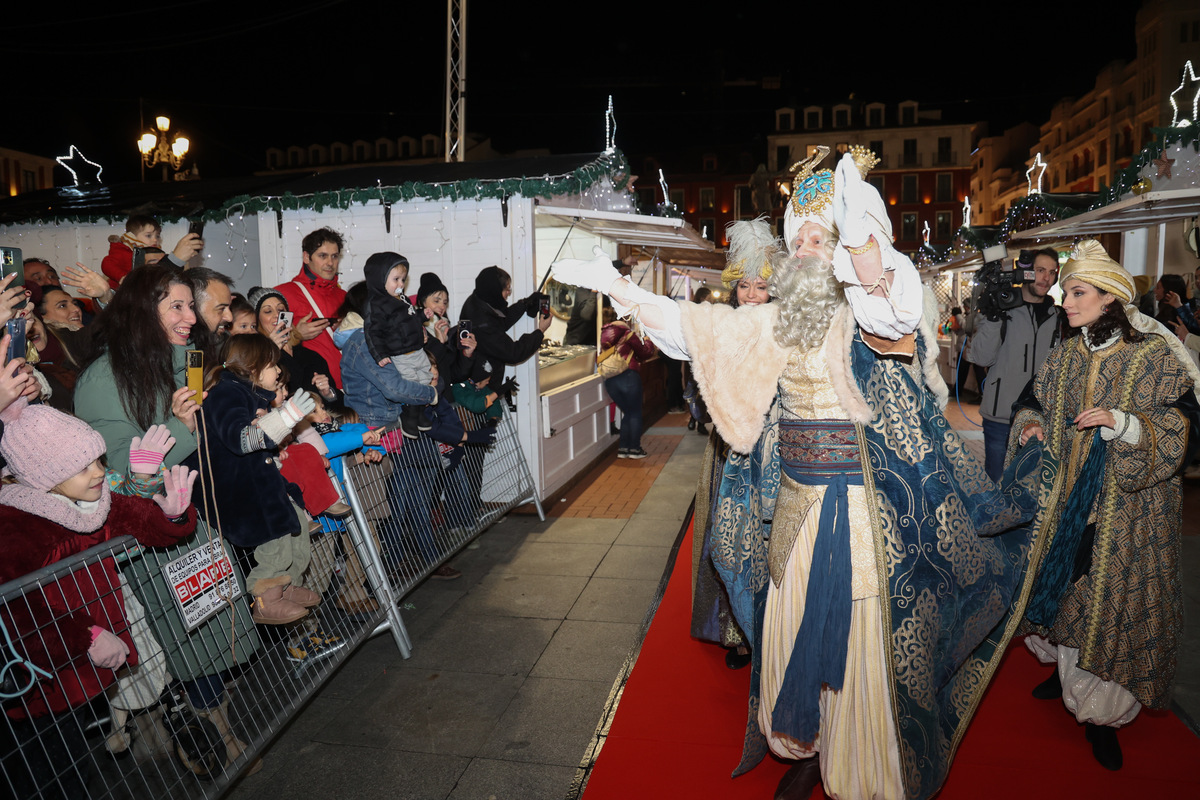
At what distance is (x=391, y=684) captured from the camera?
3.74m

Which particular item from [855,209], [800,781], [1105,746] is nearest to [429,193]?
[855,209]

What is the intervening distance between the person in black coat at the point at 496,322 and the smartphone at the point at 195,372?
109 inches

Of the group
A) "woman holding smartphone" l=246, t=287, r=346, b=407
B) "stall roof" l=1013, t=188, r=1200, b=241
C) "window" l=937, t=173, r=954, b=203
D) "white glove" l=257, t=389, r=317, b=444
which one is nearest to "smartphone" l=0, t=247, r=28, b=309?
"white glove" l=257, t=389, r=317, b=444

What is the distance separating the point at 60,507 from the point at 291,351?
2.42 meters

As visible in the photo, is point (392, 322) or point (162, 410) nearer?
point (162, 410)

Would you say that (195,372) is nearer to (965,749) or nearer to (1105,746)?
(965,749)

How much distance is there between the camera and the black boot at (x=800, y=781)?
274 centimetres

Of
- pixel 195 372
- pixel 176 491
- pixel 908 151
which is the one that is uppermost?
pixel 908 151

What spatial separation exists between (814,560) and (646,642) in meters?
1.77

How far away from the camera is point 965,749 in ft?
10.1

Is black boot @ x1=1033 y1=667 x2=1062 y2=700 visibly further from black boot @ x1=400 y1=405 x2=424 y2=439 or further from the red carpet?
black boot @ x1=400 y1=405 x2=424 y2=439

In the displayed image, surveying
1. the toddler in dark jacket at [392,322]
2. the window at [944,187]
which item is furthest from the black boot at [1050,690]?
the window at [944,187]

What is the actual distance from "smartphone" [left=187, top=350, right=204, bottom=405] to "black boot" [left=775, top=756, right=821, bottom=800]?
2.62 meters

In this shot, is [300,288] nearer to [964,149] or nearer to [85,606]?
[85,606]
